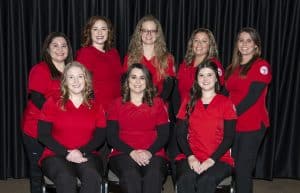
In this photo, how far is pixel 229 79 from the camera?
3.54 meters

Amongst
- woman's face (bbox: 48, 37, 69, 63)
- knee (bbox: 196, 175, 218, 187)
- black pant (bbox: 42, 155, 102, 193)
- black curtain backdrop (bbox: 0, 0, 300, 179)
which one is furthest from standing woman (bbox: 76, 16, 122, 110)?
knee (bbox: 196, 175, 218, 187)

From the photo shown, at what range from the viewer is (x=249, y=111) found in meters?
3.34

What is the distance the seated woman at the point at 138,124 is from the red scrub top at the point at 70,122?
0.15m

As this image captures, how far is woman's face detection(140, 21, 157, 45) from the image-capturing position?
11.8ft

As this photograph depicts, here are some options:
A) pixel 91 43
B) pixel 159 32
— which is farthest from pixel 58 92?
pixel 159 32

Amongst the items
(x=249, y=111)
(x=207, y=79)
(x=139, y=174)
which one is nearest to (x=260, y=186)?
(x=249, y=111)

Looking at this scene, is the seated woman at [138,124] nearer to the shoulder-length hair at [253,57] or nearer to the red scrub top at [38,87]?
the red scrub top at [38,87]

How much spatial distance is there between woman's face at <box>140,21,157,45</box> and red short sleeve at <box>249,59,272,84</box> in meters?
0.83

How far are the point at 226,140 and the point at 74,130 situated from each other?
1064mm

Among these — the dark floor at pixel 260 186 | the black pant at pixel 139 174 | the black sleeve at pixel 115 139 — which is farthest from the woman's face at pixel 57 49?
the dark floor at pixel 260 186

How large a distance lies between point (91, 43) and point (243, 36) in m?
1.20

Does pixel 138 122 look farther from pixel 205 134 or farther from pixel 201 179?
pixel 201 179

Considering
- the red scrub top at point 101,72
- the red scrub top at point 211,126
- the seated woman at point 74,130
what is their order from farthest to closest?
the red scrub top at point 101,72
the red scrub top at point 211,126
the seated woman at point 74,130

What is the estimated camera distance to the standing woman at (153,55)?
3.56m
